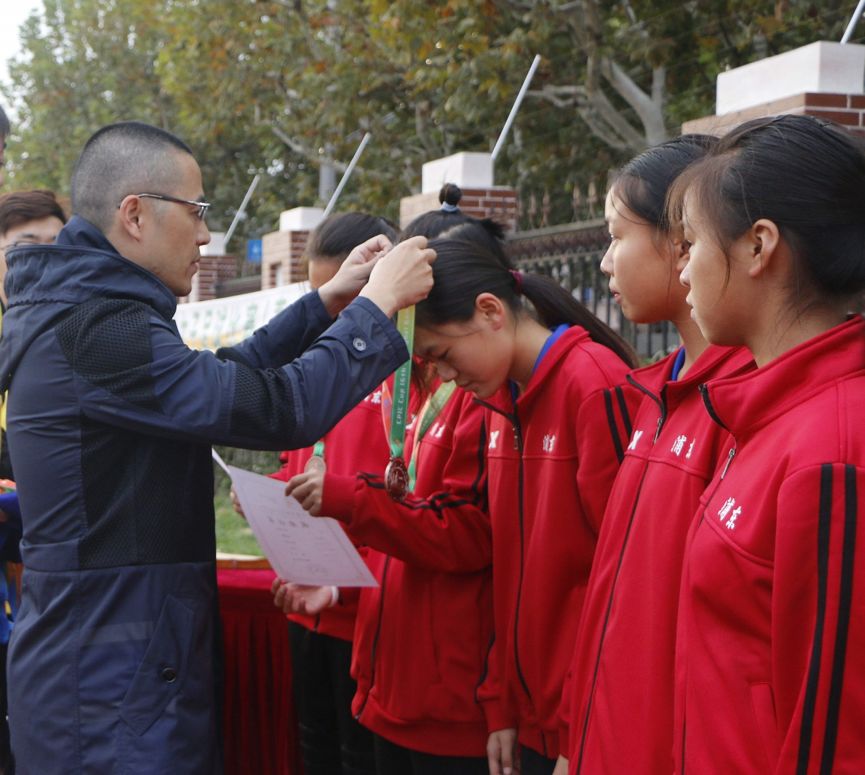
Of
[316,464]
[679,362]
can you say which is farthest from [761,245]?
[316,464]

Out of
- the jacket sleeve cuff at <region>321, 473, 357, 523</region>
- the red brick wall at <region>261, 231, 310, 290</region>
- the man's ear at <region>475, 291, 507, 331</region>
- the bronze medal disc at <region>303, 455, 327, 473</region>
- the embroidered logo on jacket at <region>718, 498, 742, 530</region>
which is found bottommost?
the jacket sleeve cuff at <region>321, 473, 357, 523</region>

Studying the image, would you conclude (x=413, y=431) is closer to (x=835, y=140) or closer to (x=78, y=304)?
(x=78, y=304)

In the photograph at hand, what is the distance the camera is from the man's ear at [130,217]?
2521 mm

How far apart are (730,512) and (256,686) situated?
2.59 m

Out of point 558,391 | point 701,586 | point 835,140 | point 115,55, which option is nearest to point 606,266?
point 558,391

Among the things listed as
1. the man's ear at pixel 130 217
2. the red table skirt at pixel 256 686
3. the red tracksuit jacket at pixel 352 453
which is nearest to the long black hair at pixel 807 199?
the man's ear at pixel 130 217

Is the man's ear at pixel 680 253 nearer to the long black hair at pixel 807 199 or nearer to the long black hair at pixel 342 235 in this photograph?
the long black hair at pixel 807 199

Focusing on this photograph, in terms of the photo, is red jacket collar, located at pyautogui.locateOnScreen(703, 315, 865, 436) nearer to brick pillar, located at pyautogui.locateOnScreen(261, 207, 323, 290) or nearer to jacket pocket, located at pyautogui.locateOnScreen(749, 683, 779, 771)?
jacket pocket, located at pyautogui.locateOnScreen(749, 683, 779, 771)

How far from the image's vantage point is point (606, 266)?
2344mm

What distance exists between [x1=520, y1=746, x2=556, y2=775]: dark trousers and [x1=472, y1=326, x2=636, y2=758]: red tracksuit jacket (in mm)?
26

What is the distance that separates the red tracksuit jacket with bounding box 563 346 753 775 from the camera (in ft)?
6.23

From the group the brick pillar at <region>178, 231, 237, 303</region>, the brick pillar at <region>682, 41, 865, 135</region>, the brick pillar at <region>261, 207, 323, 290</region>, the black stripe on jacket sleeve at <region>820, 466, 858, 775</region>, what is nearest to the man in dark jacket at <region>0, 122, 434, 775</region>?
the black stripe on jacket sleeve at <region>820, 466, 858, 775</region>

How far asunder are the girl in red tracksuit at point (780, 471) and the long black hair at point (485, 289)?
2.95 ft

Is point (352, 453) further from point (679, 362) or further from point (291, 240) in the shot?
point (291, 240)
